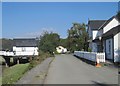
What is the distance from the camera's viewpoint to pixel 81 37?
278 feet

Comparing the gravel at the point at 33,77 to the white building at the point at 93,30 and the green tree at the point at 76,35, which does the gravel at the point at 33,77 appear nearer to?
the white building at the point at 93,30

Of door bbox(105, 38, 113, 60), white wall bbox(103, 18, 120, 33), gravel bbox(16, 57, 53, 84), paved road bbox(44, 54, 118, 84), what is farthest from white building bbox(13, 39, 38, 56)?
gravel bbox(16, 57, 53, 84)

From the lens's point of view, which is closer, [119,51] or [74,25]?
[119,51]

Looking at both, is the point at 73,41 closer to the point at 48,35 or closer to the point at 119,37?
the point at 48,35

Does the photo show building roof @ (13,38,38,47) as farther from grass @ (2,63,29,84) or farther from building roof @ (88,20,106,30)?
grass @ (2,63,29,84)

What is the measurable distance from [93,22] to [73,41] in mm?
29621

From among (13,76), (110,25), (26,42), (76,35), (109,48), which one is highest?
(76,35)

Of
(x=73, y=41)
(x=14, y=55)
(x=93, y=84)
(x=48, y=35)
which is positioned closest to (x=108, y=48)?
(x=93, y=84)

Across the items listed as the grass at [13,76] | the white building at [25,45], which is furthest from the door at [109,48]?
the white building at [25,45]

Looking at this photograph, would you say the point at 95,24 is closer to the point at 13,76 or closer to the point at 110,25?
the point at 110,25

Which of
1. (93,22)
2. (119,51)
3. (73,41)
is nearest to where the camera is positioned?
(119,51)

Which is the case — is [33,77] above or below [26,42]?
below

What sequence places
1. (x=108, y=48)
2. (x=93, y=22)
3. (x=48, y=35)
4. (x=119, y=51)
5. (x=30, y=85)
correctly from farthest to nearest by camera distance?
1. (x=48, y=35)
2. (x=93, y=22)
3. (x=108, y=48)
4. (x=119, y=51)
5. (x=30, y=85)

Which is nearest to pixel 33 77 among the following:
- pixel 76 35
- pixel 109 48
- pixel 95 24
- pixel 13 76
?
pixel 13 76
